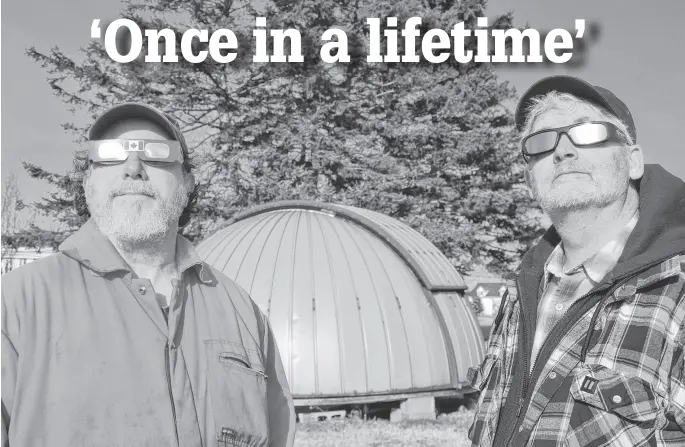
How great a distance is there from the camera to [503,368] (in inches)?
125

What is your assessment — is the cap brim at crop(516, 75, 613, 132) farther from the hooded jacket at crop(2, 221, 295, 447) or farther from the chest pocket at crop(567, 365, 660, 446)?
the hooded jacket at crop(2, 221, 295, 447)

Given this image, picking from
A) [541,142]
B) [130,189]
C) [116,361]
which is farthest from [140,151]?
[541,142]

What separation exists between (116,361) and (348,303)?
19.5 ft

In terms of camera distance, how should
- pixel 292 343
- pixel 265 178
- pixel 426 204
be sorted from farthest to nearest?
1. pixel 426 204
2. pixel 265 178
3. pixel 292 343

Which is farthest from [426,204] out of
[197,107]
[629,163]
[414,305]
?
[629,163]

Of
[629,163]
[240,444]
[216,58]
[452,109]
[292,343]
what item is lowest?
[292,343]

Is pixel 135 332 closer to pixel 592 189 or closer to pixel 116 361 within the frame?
pixel 116 361

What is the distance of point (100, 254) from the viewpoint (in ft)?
9.05

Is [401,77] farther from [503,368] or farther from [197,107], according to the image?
[503,368]

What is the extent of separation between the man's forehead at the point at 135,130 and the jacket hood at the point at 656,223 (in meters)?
1.92

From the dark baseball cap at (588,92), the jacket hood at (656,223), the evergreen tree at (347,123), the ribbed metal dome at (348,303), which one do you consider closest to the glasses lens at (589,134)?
the dark baseball cap at (588,92)

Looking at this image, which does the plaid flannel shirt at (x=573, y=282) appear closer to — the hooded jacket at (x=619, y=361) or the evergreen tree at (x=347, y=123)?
Answer: the hooded jacket at (x=619, y=361)

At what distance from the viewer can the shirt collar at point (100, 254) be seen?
2.70 m

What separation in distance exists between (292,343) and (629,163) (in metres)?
5.65
